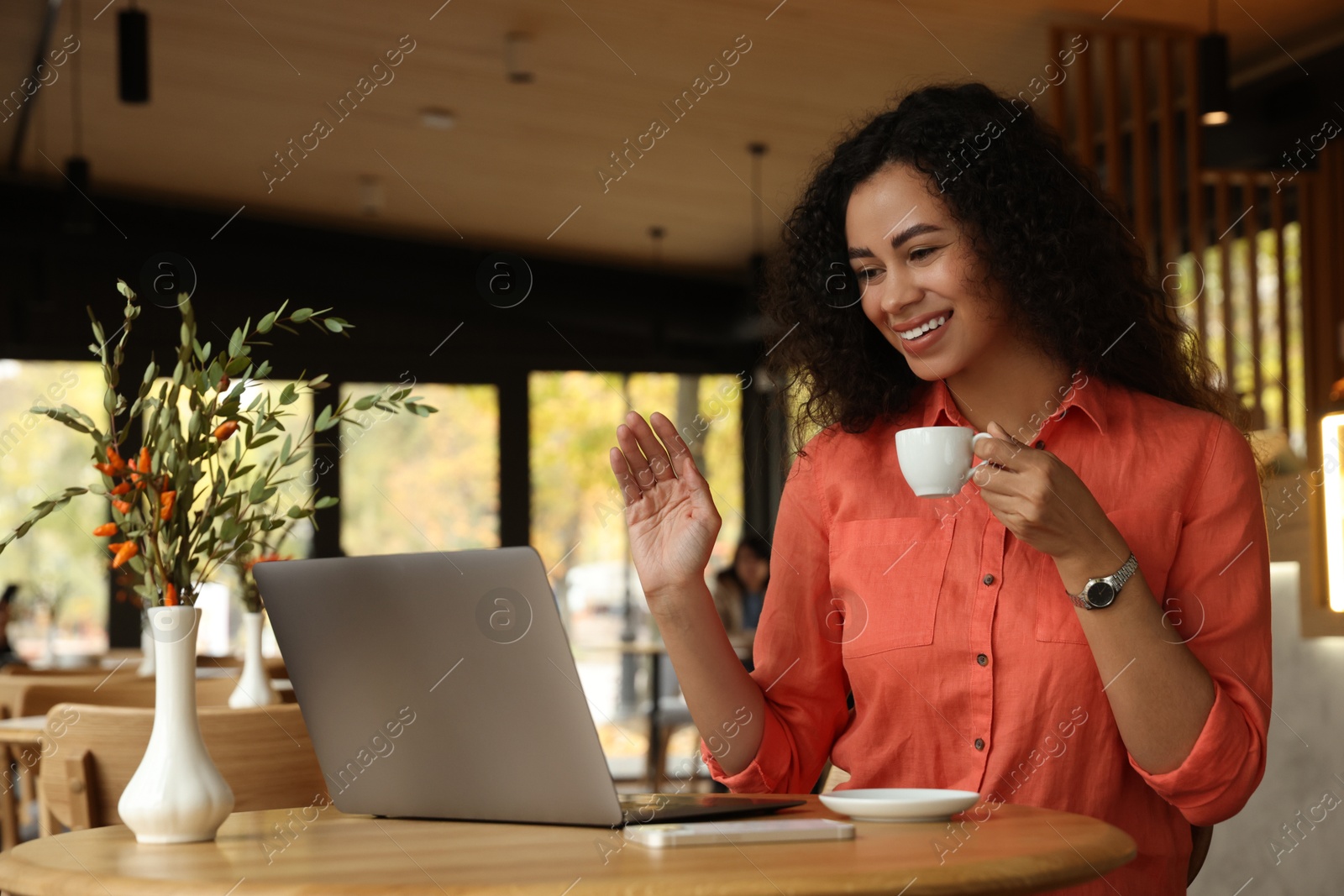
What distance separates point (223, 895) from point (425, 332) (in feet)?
27.3

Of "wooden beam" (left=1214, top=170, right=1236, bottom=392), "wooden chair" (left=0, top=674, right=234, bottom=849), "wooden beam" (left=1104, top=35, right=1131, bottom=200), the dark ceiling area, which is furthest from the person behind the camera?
the dark ceiling area

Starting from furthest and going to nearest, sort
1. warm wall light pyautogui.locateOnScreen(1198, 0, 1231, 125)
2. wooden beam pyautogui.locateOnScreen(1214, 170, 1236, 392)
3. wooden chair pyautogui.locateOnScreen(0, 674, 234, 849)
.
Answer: wooden beam pyautogui.locateOnScreen(1214, 170, 1236, 392), warm wall light pyautogui.locateOnScreen(1198, 0, 1231, 125), wooden chair pyautogui.locateOnScreen(0, 674, 234, 849)

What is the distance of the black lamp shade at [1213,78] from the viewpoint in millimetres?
4656

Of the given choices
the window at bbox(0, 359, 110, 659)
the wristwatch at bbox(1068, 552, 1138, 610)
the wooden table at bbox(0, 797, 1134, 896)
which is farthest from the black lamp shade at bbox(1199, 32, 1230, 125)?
the window at bbox(0, 359, 110, 659)

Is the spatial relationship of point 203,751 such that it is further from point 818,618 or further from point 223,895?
point 818,618

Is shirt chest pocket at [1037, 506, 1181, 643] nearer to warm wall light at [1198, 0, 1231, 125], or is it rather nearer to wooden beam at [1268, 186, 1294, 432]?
warm wall light at [1198, 0, 1231, 125]

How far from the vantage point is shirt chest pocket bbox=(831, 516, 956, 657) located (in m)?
1.62

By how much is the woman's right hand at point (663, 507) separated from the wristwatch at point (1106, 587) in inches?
15.2

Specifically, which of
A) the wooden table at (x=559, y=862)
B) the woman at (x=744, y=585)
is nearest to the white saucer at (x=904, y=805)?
the wooden table at (x=559, y=862)

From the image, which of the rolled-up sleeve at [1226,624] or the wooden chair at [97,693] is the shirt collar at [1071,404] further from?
the wooden chair at [97,693]

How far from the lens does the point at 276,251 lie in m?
8.66

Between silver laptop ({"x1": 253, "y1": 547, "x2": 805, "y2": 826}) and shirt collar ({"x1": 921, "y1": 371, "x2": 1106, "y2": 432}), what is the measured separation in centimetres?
59

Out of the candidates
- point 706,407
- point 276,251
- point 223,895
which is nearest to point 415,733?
point 223,895

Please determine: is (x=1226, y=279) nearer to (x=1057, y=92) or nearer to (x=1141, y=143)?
(x=1141, y=143)
